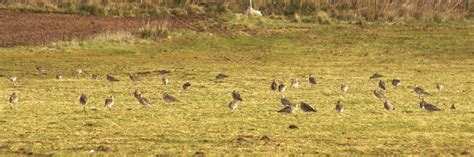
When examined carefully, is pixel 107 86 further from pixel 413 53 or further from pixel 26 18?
pixel 26 18

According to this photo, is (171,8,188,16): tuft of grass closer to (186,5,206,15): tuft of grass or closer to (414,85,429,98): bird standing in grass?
(186,5,206,15): tuft of grass

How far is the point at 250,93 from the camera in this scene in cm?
2275

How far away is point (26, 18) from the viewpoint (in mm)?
42000

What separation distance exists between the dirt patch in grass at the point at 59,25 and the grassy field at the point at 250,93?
7.42 ft

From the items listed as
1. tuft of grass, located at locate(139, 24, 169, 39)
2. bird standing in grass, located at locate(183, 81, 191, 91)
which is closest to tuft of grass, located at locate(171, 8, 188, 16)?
tuft of grass, located at locate(139, 24, 169, 39)

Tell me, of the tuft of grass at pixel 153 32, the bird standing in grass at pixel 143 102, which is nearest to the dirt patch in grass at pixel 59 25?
the tuft of grass at pixel 153 32

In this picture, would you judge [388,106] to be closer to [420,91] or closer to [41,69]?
[420,91]

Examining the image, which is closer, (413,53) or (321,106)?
(321,106)

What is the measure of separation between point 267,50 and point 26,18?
11206 mm

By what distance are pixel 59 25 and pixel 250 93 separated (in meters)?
19.5

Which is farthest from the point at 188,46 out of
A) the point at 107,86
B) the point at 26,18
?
the point at 107,86

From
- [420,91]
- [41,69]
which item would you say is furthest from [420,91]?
[41,69]

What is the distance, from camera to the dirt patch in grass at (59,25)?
3759 centimetres

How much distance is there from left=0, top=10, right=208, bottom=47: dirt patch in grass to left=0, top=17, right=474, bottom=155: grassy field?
7.42 feet
